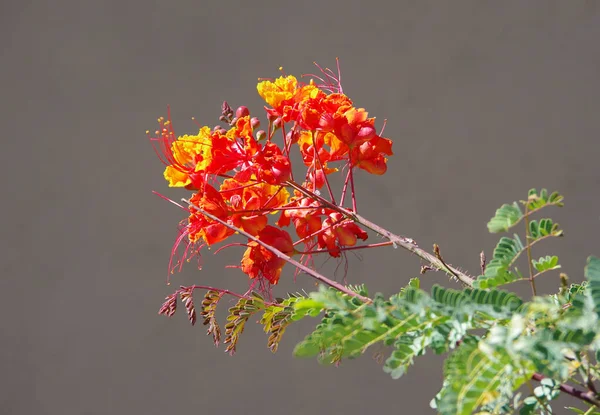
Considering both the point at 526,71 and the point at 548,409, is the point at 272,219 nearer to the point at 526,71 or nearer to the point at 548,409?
the point at 526,71

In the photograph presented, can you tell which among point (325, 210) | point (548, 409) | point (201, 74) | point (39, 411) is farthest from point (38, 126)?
point (548, 409)

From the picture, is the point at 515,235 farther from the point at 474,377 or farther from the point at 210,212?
the point at 210,212

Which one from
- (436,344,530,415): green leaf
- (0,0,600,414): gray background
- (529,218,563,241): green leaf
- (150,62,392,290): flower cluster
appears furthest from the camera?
(0,0,600,414): gray background

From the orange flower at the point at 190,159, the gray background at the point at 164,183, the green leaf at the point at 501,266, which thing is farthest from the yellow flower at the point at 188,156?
the gray background at the point at 164,183

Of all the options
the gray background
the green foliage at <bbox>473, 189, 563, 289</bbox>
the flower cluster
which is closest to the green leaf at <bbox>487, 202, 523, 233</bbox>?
the green foliage at <bbox>473, 189, 563, 289</bbox>

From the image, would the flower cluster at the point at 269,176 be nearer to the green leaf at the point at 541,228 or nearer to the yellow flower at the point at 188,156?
the yellow flower at the point at 188,156

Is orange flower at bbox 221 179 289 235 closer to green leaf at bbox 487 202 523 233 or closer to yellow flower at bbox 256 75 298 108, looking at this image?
yellow flower at bbox 256 75 298 108

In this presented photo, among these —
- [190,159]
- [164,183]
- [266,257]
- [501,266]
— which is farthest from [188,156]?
[164,183]
